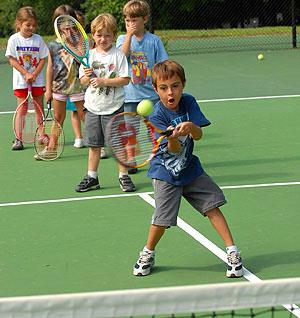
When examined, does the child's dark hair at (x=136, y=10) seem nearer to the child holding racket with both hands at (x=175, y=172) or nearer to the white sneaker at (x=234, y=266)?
the child holding racket with both hands at (x=175, y=172)

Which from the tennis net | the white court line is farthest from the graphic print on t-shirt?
the tennis net

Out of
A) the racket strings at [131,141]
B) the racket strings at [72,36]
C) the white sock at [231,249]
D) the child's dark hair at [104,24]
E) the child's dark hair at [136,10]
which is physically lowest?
the white sock at [231,249]

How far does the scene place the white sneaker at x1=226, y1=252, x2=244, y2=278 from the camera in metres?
6.02

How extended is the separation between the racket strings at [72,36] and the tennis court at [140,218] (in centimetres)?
117

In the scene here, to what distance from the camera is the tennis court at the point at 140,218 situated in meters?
6.16

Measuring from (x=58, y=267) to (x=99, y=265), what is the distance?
258mm

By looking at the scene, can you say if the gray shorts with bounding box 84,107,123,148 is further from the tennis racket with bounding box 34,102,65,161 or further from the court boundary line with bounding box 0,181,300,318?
the tennis racket with bounding box 34,102,65,161

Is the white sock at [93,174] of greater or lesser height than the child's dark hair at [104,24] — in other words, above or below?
below

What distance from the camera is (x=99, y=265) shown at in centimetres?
635

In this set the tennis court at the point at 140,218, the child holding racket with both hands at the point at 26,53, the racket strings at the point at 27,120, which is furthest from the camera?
the child holding racket with both hands at the point at 26,53

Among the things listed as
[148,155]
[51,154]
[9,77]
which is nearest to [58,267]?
[148,155]

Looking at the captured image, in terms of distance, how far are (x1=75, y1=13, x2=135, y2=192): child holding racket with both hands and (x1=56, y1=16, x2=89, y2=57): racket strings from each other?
0.61ft

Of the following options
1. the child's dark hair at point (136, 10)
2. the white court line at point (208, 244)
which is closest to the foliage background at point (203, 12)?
the child's dark hair at point (136, 10)

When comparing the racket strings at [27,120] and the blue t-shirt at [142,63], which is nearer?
the blue t-shirt at [142,63]
